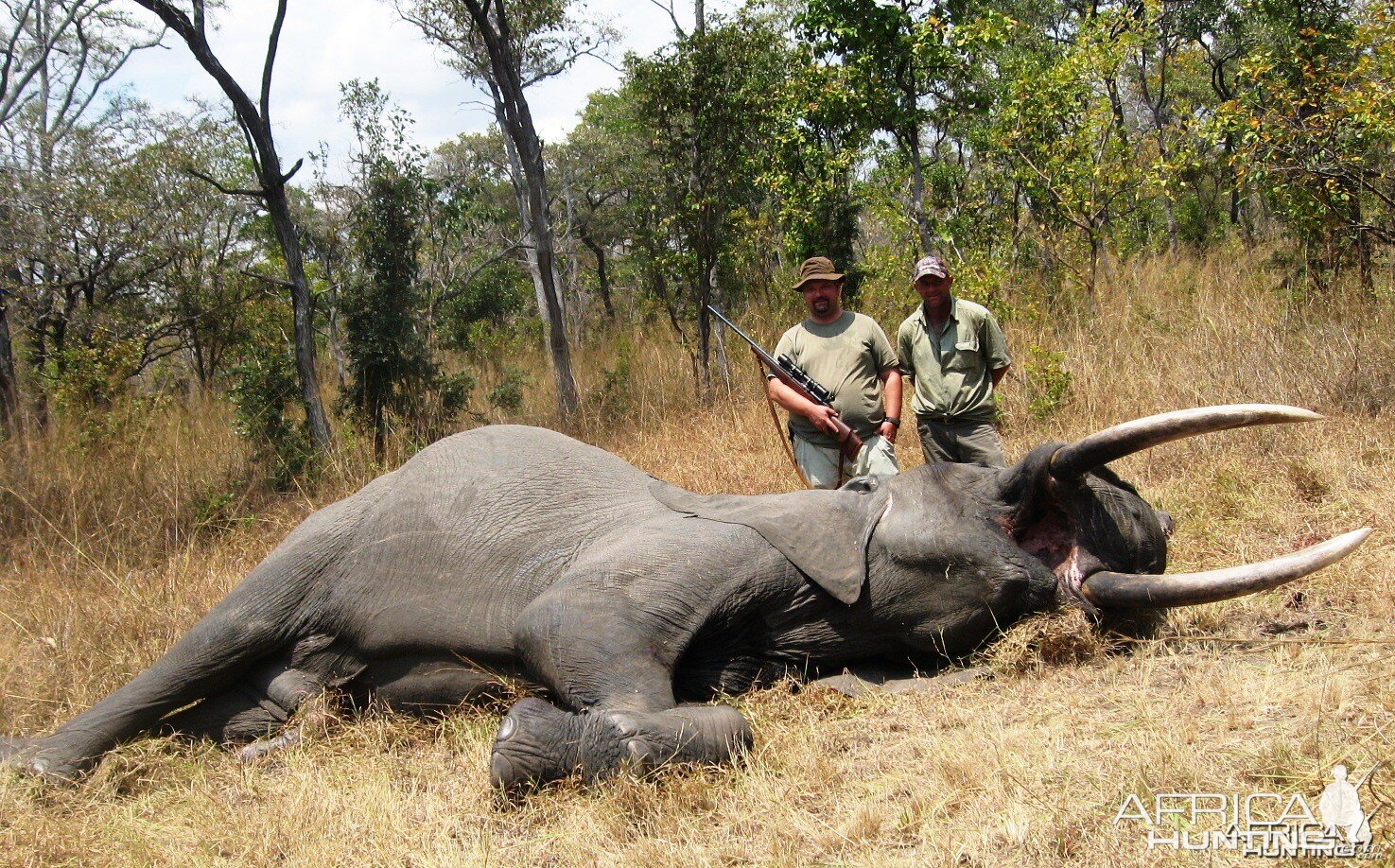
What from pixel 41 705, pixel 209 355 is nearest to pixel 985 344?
pixel 41 705

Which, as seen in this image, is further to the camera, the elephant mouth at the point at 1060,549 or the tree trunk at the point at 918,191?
the tree trunk at the point at 918,191

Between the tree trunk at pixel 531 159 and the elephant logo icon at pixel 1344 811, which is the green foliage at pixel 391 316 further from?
the elephant logo icon at pixel 1344 811

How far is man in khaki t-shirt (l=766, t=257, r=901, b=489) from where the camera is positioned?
5547mm

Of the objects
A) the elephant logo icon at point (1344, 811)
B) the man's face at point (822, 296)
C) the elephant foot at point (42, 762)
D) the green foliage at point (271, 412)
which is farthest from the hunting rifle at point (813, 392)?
the green foliage at point (271, 412)

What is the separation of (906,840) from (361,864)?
60.5 inches

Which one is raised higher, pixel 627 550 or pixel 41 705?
pixel 627 550

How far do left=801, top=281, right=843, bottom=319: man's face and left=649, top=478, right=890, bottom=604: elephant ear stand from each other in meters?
1.85

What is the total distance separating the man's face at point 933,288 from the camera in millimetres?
5566

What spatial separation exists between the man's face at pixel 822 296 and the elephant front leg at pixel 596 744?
9.85 feet

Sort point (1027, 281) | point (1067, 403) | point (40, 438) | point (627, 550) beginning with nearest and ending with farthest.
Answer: point (627, 550)
point (1067, 403)
point (40, 438)
point (1027, 281)

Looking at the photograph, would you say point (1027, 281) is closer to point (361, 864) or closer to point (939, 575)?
point (939, 575)

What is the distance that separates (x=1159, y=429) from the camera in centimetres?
338

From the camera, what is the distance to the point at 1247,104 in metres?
7.94

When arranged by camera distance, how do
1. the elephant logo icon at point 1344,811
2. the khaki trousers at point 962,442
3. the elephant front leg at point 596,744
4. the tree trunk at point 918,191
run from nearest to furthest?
the elephant logo icon at point 1344,811
the elephant front leg at point 596,744
the khaki trousers at point 962,442
the tree trunk at point 918,191
